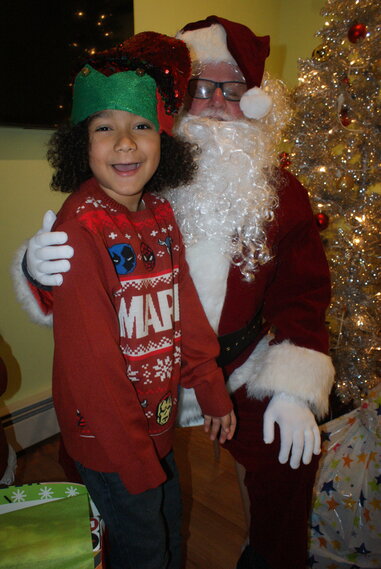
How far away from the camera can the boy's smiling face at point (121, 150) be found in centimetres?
92

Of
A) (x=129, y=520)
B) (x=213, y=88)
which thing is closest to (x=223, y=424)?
(x=129, y=520)

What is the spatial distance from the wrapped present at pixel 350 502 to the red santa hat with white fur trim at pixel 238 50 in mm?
1196

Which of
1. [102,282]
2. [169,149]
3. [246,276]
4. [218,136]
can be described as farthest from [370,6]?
[102,282]

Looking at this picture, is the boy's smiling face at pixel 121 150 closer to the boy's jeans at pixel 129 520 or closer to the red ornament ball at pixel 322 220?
the boy's jeans at pixel 129 520

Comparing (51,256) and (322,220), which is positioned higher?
(322,220)

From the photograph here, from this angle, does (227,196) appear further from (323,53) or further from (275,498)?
(323,53)

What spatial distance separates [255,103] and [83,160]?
57cm

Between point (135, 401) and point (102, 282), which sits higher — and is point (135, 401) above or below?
below

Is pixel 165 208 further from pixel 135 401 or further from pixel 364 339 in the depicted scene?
pixel 364 339

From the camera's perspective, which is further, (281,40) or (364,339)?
(281,40)

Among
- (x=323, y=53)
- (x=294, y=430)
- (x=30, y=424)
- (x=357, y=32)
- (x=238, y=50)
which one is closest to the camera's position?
(x=294, y=430)

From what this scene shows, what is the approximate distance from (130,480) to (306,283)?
788 millimetres

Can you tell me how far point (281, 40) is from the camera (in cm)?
338

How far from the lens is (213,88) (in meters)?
1.28
